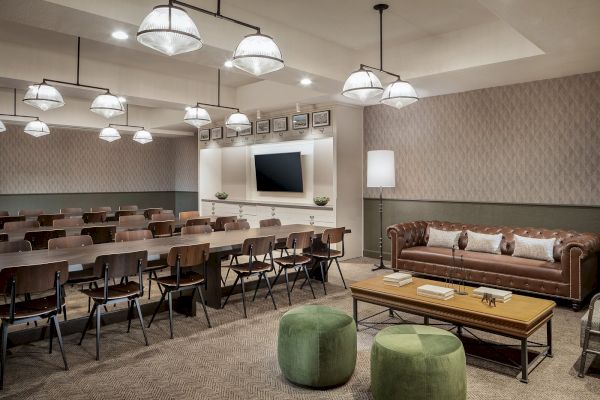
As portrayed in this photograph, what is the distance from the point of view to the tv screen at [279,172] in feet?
26.8

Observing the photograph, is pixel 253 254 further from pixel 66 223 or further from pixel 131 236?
pixel 66 223

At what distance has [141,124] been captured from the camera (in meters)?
10.9

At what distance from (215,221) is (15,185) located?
238 inches

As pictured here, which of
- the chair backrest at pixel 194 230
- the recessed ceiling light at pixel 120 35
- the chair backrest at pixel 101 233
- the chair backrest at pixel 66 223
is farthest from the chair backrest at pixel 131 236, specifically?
the recessed ceiling light at pixel 120 35

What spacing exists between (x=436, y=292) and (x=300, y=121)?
5.13 m

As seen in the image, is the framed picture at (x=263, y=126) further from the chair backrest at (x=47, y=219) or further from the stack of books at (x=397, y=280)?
the stack of books at (x=397, y=280)

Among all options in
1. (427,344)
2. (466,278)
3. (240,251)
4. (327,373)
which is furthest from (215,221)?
(427,344)

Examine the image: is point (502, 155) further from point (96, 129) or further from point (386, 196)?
point (96, 129)

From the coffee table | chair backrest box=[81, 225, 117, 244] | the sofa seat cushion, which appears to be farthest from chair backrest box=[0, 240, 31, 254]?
the sofa seat cushion

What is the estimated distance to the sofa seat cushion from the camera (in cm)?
475

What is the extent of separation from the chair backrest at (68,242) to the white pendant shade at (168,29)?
246cm

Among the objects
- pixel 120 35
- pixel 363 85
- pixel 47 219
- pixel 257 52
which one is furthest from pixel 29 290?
pixel 47 219

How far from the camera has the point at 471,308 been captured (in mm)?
3162

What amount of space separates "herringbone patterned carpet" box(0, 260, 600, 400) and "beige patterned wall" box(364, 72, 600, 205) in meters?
2.29
